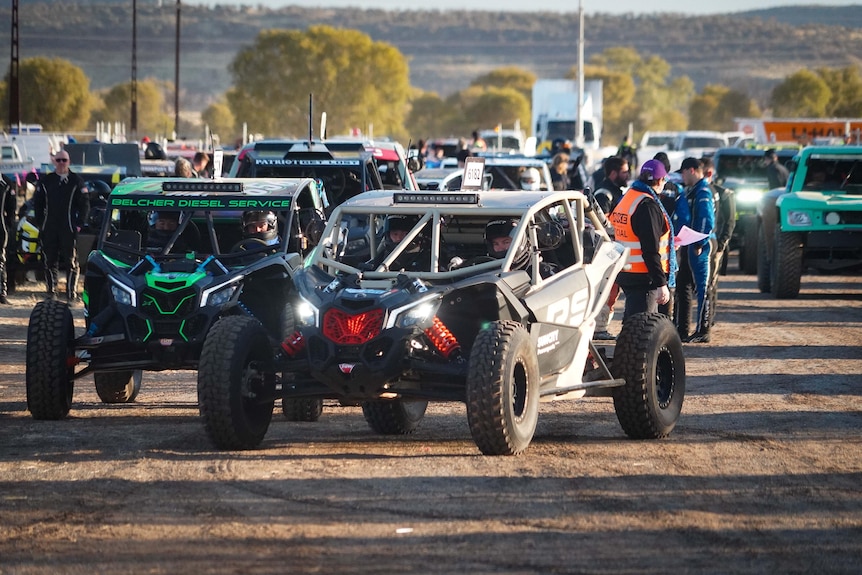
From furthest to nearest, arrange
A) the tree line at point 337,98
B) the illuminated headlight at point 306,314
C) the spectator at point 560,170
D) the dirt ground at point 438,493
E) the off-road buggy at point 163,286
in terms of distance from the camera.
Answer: the tree line at point 337,98, the spectator at point 560,170, the off-road buggy at point 163,286, the illuminated headlight at point 306,314, the dirt ground at point 438,493

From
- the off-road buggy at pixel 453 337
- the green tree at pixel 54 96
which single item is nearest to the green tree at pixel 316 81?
the green tree at pixel 54 96

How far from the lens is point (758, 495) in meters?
8.00

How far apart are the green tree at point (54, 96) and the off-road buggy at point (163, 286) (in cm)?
10443

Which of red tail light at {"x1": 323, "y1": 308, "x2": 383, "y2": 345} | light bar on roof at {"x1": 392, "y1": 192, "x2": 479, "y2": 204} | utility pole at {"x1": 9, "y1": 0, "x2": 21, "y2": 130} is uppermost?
utility pole at {"x1": 9, "y1": 0, "x2": 21, "y2": 130}

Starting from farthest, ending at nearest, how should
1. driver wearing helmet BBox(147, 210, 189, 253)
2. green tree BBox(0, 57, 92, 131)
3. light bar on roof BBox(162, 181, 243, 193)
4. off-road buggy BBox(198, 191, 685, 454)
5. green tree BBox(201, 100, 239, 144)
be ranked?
green tree BBox(201, 100, 239, 144), green tree BBox(0, 57, 92, 131), driver wearing helmet BBox(147, 210, 189, 253), light bar on roof BBox(162, 181, 243, 193), off-road buggy BBox(198, 191, 685, 454)

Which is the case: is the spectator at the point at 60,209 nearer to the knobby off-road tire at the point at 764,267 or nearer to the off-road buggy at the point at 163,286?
the off-road buggy at the point at 163,286

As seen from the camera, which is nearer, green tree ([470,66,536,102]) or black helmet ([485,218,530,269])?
black helmet ([485,218,530,269])

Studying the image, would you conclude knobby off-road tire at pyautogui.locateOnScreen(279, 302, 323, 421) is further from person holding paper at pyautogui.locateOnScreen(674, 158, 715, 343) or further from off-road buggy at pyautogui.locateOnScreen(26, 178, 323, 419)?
person holding paper at pyautogui.locateOnScreen(674, 158, 715, 343)

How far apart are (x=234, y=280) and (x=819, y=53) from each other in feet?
620

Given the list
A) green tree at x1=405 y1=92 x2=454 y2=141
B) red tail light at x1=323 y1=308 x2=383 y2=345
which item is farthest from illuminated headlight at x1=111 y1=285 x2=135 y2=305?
green tree at x1=405 y1=92 x2=454 y2=141

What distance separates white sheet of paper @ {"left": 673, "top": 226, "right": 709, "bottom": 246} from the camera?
14500 millimetres

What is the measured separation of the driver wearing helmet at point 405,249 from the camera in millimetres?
10141

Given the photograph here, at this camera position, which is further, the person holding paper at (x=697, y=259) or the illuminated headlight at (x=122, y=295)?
the person holding paper at (x=697, y=259)

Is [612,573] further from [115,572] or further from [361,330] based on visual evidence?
[361,330]
